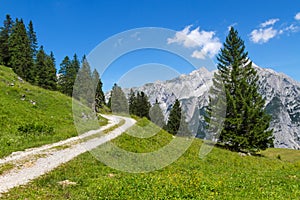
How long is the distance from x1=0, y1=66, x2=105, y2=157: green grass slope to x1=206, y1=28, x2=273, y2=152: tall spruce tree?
22.6m

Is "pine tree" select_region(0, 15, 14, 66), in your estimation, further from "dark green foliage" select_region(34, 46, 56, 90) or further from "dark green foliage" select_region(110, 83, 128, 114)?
"dark green foliage" select_region(110, 83, 128, 114)

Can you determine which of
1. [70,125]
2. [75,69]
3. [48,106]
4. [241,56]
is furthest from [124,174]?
[75,69]

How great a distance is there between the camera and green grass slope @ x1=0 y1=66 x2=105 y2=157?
20.8 meters

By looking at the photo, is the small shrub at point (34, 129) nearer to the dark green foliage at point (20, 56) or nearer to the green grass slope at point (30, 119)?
the green grass slope at point (30, 119)

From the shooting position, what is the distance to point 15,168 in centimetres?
1363

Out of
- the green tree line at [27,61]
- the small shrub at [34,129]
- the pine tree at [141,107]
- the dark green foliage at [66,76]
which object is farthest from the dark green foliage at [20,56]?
the small shrub at [34,129]

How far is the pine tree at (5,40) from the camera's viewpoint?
75.6 meters

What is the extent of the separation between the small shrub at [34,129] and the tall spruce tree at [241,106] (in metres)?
25.1

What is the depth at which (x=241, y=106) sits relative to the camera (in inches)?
1554

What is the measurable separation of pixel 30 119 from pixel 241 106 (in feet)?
94.5

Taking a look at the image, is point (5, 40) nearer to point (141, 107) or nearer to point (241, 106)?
point (141, 107)

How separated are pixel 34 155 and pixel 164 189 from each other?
391 inches

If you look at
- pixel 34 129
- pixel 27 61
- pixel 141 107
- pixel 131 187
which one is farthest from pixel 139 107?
pixel 131 187

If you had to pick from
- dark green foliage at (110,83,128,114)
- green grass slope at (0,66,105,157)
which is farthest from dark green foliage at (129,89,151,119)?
dark green foliage at (110,83,128,114)
